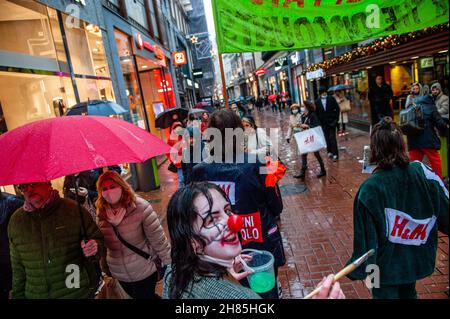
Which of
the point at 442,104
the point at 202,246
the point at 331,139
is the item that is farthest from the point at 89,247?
the point at 331,139

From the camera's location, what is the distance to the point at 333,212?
5.70 m

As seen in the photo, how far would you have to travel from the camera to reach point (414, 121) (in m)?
5.43

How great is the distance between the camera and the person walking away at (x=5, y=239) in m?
3.00

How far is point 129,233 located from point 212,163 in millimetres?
958

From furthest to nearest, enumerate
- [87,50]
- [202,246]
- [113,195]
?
[87,50], [113,195], [202,246]

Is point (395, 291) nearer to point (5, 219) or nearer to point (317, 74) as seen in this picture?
point (5, 219)

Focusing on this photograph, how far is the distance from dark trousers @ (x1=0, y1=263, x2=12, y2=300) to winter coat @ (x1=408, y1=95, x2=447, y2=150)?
19.3 feet

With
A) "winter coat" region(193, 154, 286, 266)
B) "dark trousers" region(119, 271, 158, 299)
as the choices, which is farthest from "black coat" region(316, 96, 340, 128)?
"dark trousers" region(119, 271, 158, 299)

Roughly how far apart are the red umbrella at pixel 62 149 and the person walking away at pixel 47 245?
0.38 meters

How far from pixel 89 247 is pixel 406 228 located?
236 cm

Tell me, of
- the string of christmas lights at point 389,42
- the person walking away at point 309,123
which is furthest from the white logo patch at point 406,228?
the person walking away at point 309,123

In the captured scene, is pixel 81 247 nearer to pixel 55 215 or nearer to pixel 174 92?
pixel 55 215

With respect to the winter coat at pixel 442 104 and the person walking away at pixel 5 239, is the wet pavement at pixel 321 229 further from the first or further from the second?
the person walking away at pixel 5 239

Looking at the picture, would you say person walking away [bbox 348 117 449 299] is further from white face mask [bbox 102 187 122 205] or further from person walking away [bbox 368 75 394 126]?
person walking away [bbox 368 75 394 126]
